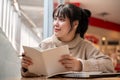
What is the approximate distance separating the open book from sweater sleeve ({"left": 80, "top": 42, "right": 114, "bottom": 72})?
0.59ft

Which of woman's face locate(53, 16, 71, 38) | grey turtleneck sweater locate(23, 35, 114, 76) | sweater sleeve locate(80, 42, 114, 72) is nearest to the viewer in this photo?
sweater sleeve locate(80, 42, 114, 72)

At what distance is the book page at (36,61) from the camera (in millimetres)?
1287

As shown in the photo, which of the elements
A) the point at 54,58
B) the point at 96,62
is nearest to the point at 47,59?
the point at 54,58

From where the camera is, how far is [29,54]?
52.7 inches

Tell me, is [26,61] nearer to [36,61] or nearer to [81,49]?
[36,61]

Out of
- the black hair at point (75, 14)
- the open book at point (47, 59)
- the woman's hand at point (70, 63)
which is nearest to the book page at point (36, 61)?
the open book at point (47, 59)

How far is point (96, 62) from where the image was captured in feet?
5.07

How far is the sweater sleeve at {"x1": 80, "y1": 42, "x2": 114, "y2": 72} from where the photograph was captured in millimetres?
1484

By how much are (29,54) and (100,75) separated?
0.38m

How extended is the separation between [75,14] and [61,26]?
0.15 metres

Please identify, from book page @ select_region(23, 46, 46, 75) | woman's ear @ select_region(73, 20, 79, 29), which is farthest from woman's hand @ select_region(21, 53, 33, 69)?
woman's ear @ select_region(73, 20, 79, 29)

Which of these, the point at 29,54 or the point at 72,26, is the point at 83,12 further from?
the point at 29,54

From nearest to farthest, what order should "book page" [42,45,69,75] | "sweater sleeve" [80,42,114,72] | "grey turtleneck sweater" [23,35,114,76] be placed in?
"book page" [42,45,69,75]
"sweater sleeve" [80,42,114,72]
"grey turtleneck sweater" [23,35,114,76]

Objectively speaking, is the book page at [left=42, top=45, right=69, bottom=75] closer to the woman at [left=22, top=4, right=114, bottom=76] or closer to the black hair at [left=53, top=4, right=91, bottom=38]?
the woman at [left=22, top=4, right=114, bottom=76]
